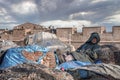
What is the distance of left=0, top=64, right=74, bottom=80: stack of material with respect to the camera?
4.18m

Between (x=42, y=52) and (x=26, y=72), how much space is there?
292 cm

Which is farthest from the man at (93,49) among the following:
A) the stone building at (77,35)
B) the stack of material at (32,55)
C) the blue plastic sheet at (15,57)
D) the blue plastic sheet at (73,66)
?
the stone building at (77,35)

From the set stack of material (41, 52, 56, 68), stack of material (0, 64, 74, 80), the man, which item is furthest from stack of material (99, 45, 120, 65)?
stack of material (0, 64, 74, 80)

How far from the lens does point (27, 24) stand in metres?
32.5

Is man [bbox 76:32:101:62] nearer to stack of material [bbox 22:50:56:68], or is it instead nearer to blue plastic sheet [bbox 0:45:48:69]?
stack of material [bbox 22:50:56:68]

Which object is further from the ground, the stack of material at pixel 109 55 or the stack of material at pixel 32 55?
the stack of material at pixel 32 55

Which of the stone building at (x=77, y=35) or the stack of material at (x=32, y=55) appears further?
the stone building at (x=77, y=35)

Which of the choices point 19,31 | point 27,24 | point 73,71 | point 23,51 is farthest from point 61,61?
point 27,24

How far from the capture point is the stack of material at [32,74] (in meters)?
4.18

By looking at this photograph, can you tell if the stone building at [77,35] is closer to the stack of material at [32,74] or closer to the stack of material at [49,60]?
the stack of material at [49,60]

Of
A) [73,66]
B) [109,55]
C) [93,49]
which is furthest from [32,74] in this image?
[93,49]

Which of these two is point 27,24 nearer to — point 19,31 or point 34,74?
point 19,31

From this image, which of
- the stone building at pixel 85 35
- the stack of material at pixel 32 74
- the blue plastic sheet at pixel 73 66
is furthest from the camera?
the stone building at pixel 85 35

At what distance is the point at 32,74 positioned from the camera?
422 cm
